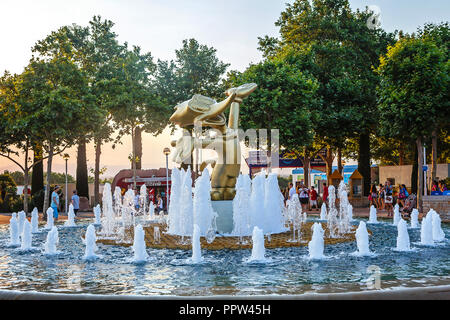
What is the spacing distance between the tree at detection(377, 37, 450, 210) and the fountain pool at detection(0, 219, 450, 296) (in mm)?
12664

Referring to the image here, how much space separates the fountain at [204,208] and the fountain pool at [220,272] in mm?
2859

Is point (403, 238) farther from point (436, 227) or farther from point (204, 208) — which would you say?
point (204, 208)

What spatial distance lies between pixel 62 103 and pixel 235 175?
42.4ft

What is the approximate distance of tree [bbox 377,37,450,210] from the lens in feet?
73.1

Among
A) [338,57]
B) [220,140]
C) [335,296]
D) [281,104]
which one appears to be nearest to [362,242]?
[335,296]

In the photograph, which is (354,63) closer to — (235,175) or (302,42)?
(302,42)

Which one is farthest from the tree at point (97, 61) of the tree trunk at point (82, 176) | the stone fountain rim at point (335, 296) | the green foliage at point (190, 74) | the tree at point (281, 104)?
the stone fountain rim at point (335, 296)

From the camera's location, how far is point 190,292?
6328 mm

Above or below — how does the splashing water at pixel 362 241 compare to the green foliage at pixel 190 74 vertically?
below

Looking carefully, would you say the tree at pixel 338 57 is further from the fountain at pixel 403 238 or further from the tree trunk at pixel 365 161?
the fountain at pixel 403 238

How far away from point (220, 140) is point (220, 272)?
6796 mm

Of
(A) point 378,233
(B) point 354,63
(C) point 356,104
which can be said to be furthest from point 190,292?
(B) point 354,63

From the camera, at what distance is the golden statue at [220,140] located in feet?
47.0

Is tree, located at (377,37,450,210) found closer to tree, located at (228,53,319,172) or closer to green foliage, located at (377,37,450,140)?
green foliage, located at (377,37,450,140)
